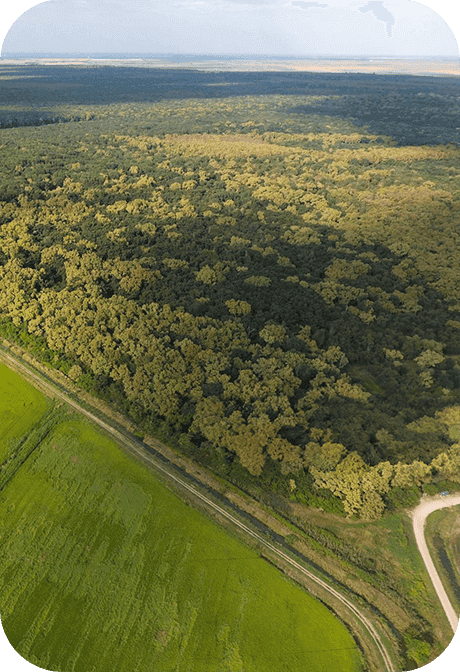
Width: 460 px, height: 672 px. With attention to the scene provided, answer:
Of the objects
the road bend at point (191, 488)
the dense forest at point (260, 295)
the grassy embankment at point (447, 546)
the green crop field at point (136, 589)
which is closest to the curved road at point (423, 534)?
the grassy embankment at point (447, 546)

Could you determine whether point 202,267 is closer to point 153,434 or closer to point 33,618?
point 153,434

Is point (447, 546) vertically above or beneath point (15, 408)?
beneath

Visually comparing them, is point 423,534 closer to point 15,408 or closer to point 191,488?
point 191,488

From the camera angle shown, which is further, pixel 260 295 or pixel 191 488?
pixel 260 295

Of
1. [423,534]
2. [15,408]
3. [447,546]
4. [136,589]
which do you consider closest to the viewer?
[136,589]

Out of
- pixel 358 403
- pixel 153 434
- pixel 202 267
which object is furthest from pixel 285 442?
pixel 202 267

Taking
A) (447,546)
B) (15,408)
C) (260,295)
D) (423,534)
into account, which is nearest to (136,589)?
(423,534)
